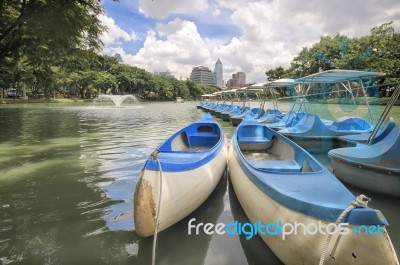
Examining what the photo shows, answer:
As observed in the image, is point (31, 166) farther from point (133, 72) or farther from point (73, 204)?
point (133, 72)

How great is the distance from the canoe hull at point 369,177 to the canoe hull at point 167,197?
3.71m

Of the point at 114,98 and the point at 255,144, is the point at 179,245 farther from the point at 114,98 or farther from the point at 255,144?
the point at 114,98

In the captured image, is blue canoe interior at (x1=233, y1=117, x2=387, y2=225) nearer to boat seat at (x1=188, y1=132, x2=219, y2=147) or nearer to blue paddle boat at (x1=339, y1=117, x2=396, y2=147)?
blue paddle boat at (x1=339, y1=117, x2=396, y2=147)

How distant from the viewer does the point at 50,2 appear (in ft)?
44.2

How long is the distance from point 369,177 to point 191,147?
16.4ft

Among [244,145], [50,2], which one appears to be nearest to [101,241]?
[244,145]

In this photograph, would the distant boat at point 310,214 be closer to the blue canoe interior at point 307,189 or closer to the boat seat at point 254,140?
the blue canoe interior at point 307,189

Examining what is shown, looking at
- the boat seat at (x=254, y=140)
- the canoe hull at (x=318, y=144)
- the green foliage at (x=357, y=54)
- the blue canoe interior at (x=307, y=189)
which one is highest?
the green foliage at (x=357, y=54)

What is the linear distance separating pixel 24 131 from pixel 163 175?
15.4m

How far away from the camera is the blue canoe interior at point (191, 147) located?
16.2 ft

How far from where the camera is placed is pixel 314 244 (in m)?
3.03

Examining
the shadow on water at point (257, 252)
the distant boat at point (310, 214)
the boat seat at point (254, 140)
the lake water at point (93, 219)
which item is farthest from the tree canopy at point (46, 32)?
the shadow on water at point (257, 252)

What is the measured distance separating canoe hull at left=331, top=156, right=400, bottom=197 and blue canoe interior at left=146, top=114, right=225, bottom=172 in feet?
9.90

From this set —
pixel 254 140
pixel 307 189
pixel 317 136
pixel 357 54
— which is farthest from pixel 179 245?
pixel 357 54
